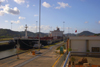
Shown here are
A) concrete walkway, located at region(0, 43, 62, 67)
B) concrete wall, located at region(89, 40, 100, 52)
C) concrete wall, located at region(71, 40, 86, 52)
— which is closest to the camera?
concrete walkway, located at region(0, 43, 62, 67)

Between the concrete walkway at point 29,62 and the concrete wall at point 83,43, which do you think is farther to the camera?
the concrete wall at point 83,43

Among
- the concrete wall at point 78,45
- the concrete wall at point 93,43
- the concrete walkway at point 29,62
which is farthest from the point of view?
the concrete wall at point 78,45

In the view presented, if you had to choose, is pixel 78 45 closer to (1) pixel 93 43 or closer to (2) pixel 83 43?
(2) pixel 83 43

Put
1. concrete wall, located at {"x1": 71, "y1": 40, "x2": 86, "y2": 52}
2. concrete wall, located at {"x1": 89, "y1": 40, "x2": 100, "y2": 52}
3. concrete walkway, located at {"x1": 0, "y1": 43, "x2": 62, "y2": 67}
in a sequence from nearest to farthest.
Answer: concrete walkway, located at {"x1": 0, "y1": 43, "x2": 62, "y2": 67} < concrete wall, located at {"x1": 89, "y1": 40, "x2": 100, "y2": 52} < concrete wall, located at {"x1": 71, "y1": 40, "x2": 86, "y2": 52}

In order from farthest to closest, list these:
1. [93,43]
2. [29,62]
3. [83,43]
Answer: [83,43], [93,43], [29,62]

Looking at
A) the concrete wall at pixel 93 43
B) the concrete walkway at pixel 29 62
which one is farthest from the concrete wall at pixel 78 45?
the concrete walkway at pixel 29 62

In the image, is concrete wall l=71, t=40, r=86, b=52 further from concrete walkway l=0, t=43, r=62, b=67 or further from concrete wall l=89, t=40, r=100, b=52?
concrete walkway l=0, t=43, r=62, b=67

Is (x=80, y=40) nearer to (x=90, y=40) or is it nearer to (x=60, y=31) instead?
(x=90, y=40)

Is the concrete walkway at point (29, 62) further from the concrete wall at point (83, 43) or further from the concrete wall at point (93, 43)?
the concrete wall at point (93, 43)

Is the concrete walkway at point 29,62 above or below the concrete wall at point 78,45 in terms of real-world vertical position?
below

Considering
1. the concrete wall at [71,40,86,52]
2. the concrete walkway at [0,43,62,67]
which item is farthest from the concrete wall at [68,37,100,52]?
the concrete walkway at [0,43,62,67]

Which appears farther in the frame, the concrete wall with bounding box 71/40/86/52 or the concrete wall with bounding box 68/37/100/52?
the concrete wall with bounding box 71/40/86/52

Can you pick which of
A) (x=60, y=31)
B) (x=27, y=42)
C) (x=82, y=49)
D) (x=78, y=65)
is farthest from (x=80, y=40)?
(x=60, y=31)

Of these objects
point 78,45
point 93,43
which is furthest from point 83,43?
point 93,43
